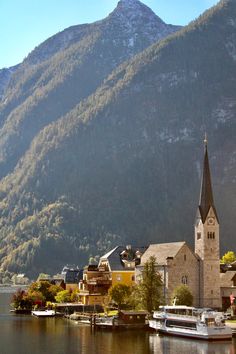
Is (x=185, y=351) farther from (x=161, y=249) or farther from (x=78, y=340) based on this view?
(x=161, y=249)

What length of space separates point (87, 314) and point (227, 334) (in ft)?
119

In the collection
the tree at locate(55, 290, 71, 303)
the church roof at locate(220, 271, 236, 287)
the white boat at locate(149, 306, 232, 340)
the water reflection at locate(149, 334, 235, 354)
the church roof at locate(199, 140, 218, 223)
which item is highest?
the church roof at locate(199, 140, 218, 223)

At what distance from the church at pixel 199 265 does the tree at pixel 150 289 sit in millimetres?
7363

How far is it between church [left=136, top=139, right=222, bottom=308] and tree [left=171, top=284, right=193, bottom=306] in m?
3.66

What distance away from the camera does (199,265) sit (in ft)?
425

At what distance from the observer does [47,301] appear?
160 meters

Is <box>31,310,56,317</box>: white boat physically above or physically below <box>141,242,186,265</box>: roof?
below

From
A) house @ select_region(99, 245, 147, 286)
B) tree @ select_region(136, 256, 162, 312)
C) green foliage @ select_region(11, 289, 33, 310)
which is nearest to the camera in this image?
tree @ select_region(136, 256, 162, 312)

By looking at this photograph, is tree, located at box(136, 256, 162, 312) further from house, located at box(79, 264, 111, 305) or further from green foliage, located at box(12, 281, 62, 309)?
green foliage, located at box(12, 281, 62, 309)

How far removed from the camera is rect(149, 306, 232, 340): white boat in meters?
98.2

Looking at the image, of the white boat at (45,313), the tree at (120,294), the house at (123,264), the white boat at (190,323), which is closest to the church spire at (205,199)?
the tree at (120,294)

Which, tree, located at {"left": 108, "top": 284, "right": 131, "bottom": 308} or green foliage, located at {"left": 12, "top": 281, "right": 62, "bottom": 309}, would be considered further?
green foliage, located at {"left": 12, "top": 281, "right": 62, "bottom": 309}

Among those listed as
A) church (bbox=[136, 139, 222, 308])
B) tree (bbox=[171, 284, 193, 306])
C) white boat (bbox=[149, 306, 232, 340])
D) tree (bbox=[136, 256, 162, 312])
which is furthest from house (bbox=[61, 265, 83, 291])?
white boat (bbox=[149, 306, 232, 340])

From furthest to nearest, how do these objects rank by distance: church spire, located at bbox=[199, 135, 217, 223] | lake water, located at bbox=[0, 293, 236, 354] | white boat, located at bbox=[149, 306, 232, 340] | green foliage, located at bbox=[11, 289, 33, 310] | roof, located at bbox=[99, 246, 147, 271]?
green foliage, located at bbox=[11, 289, 33, 310] → roof, located at bbox=[99, 246, 147, 271] → church spire, located at bbox=[199, 135, 217, 223] → white boat, located at bbox=[149, 306, 232, 340] → lake water, located at bbox=[0, 293, 236, 354]
